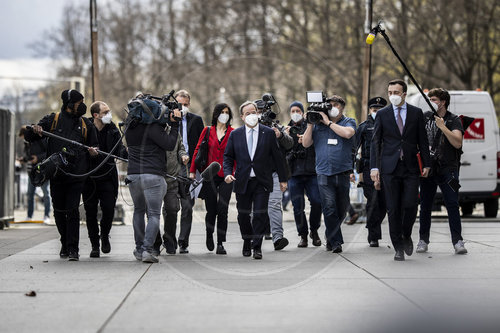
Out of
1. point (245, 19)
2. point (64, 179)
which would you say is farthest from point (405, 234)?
point (245, 19)

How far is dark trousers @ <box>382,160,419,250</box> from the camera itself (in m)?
9.91

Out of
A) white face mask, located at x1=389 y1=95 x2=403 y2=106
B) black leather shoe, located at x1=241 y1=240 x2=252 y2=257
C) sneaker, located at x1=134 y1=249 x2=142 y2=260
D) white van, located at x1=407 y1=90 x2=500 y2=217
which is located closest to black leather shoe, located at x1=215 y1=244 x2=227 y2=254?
black leather shoe, located at x1=241 y1=240 x2=252 y2=257

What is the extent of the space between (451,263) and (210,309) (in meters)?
3.72

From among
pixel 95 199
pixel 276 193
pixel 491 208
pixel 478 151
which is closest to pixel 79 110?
pixel 95 199

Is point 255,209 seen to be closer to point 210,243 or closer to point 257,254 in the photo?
point 257,254

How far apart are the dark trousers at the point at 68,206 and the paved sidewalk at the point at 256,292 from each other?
0.29 meters

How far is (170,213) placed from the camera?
1062 centimetres

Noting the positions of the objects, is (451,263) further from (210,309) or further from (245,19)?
(245,19)

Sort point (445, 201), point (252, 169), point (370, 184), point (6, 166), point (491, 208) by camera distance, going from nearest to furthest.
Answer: point (252, 169)
point (445, 201)
point (370, 184)
point (6, 166)
point (491, 208)

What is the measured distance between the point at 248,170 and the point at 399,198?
1652mm

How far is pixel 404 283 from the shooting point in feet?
26.3

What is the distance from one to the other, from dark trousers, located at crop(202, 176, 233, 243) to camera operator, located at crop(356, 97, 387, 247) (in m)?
1.97

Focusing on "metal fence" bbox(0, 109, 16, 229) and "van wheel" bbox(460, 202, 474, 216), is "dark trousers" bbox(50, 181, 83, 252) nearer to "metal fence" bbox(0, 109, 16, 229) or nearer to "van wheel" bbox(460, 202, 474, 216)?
"metal fence" bbox(0, 109, 16, 229)

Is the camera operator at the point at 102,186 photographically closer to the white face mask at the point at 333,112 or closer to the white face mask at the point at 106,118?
the white face mask at the point at 106,118
